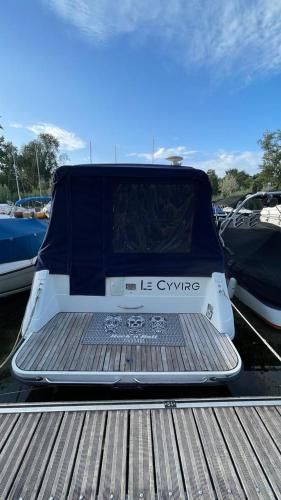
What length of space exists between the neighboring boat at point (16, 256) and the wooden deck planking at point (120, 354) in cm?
264

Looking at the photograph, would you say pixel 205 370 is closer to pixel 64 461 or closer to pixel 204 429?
pixel 204 429

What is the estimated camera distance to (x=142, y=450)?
191 cm

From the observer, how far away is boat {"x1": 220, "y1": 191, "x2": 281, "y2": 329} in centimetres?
415

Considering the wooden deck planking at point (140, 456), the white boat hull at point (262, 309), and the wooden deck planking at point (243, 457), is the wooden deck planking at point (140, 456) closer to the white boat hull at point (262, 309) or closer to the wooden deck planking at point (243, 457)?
the wooden deck planking at point (243, 457)

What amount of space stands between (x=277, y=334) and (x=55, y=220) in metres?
3.82

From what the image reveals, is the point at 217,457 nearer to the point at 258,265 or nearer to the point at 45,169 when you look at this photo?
the point at 258,265

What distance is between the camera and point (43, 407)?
2.25 m

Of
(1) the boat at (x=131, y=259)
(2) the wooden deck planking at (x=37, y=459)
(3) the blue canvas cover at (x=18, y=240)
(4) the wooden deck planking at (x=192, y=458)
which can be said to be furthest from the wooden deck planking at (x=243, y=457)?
(3) the blue canvas cover at (x=18, y=240)

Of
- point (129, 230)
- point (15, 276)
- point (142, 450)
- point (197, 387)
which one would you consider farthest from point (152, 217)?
point (15, 276)

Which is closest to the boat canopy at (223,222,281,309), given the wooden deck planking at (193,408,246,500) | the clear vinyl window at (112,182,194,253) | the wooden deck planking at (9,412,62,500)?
the clear vinyl window at (112,182,194,253)

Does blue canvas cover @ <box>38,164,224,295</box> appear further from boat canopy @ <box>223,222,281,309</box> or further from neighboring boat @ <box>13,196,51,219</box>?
neighboring boat @ <box>13,196,51,219</box>

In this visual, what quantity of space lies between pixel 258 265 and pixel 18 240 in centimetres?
457

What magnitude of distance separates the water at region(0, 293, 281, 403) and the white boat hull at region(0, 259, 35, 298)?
90 cm

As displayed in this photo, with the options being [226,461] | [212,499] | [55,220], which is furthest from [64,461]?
[55,220]
